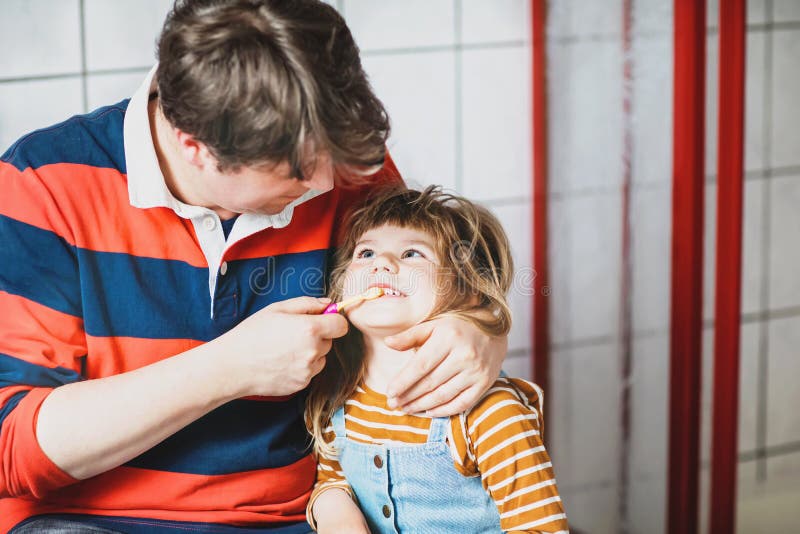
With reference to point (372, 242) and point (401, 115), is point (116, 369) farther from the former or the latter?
point (401, 115)

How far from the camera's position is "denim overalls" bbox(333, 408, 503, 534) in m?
1.10

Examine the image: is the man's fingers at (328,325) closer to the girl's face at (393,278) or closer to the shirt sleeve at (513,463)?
the girl's face at (393,278)

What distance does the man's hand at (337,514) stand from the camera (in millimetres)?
1094

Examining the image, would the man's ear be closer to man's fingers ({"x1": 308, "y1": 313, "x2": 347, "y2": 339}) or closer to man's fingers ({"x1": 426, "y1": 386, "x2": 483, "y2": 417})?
man's fingers ({"x1": 308, "y1": 313, "x2": 347, "y2": 339})

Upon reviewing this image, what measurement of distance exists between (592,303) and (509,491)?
0.90 m

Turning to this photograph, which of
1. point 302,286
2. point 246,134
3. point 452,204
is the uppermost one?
point 246,134

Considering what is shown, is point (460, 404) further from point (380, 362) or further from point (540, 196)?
point (540, 196)

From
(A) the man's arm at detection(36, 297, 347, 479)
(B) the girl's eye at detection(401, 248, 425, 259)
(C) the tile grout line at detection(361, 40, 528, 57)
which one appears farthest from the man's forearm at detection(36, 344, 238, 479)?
(C) the tile grout line at detection(361, 40, 528, 57)

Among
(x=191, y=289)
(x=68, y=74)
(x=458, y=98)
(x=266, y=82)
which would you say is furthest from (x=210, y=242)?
(x=458, y=98)


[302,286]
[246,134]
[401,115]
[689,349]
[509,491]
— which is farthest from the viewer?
[401,115]

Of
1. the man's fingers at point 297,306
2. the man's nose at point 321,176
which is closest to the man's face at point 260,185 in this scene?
the man's nose at point 321,176

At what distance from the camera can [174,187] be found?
1.08m

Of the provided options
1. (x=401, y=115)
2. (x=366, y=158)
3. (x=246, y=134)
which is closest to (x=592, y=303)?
(x=401, y=115)

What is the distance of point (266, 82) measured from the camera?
0.89 metres
